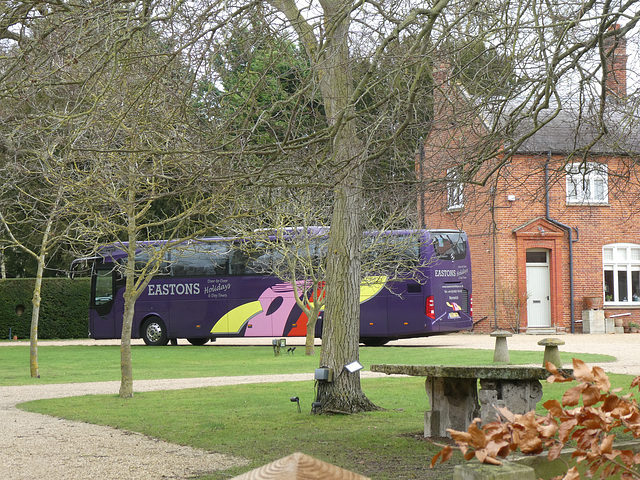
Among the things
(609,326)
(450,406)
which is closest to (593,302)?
(609,326)

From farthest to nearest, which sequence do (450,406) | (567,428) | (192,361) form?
1. (192,361)
2. (450,406)
3. (567,428)

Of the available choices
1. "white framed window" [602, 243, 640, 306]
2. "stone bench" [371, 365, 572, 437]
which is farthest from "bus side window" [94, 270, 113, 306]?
"stone bench" [371, 365, 572, 437]

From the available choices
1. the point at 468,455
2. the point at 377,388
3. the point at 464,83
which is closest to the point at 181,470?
the point at 464,83

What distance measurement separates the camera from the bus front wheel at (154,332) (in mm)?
30188

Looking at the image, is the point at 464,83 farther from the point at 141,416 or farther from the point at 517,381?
the point at 141,416

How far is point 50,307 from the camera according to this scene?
34344mm

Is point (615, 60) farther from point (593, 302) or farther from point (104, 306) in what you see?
point (104, 306)

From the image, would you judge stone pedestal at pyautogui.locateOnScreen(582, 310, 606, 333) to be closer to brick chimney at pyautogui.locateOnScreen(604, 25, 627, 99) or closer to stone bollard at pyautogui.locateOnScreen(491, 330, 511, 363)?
stone bollard at pyautogui.locateOnScreen(491, 330, 511, 363)

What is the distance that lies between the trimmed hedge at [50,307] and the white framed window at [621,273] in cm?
2123

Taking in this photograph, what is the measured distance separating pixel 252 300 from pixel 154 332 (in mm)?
4187

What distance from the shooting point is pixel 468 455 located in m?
2.90

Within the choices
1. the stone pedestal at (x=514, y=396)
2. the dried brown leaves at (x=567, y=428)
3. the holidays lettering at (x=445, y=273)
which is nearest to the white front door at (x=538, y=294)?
the holidays lettering at (x=445, y=273)

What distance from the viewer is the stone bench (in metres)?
7.63

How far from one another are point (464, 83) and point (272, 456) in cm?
406
